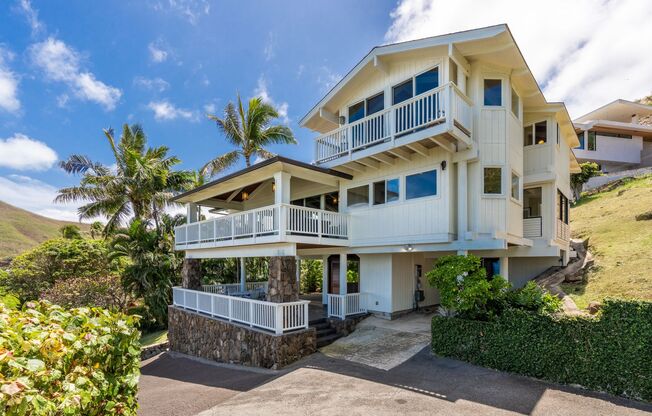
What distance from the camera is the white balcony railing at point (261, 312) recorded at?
10.6m

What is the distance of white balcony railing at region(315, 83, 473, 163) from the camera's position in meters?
10.0

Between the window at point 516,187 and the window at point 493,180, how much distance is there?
3.46ft

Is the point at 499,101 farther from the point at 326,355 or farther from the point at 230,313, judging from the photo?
the point at 230,313

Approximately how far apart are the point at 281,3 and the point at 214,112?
11886 mm

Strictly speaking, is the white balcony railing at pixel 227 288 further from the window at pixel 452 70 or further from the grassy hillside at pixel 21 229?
the grassy hillside at pixel 21 229

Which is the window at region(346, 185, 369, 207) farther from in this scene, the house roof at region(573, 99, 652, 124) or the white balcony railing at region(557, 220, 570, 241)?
the house roof at region(573, 99, 652, 124)

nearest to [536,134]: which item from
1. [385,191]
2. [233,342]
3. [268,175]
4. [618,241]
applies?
[618,241]

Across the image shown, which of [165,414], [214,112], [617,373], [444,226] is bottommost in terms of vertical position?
[165,414]

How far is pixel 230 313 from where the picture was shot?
A: 12633 millimetres

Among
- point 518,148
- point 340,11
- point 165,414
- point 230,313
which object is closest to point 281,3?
point 340,11

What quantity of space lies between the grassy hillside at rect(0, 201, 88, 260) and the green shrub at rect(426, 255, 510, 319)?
174 ft

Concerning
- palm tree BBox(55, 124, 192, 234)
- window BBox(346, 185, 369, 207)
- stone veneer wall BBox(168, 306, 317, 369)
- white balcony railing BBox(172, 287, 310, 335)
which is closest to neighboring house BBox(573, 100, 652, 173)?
window BBox(346, 185, 369, 207)

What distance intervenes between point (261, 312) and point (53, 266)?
21.4 m

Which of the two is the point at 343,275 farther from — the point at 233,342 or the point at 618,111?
the point at 618,111
